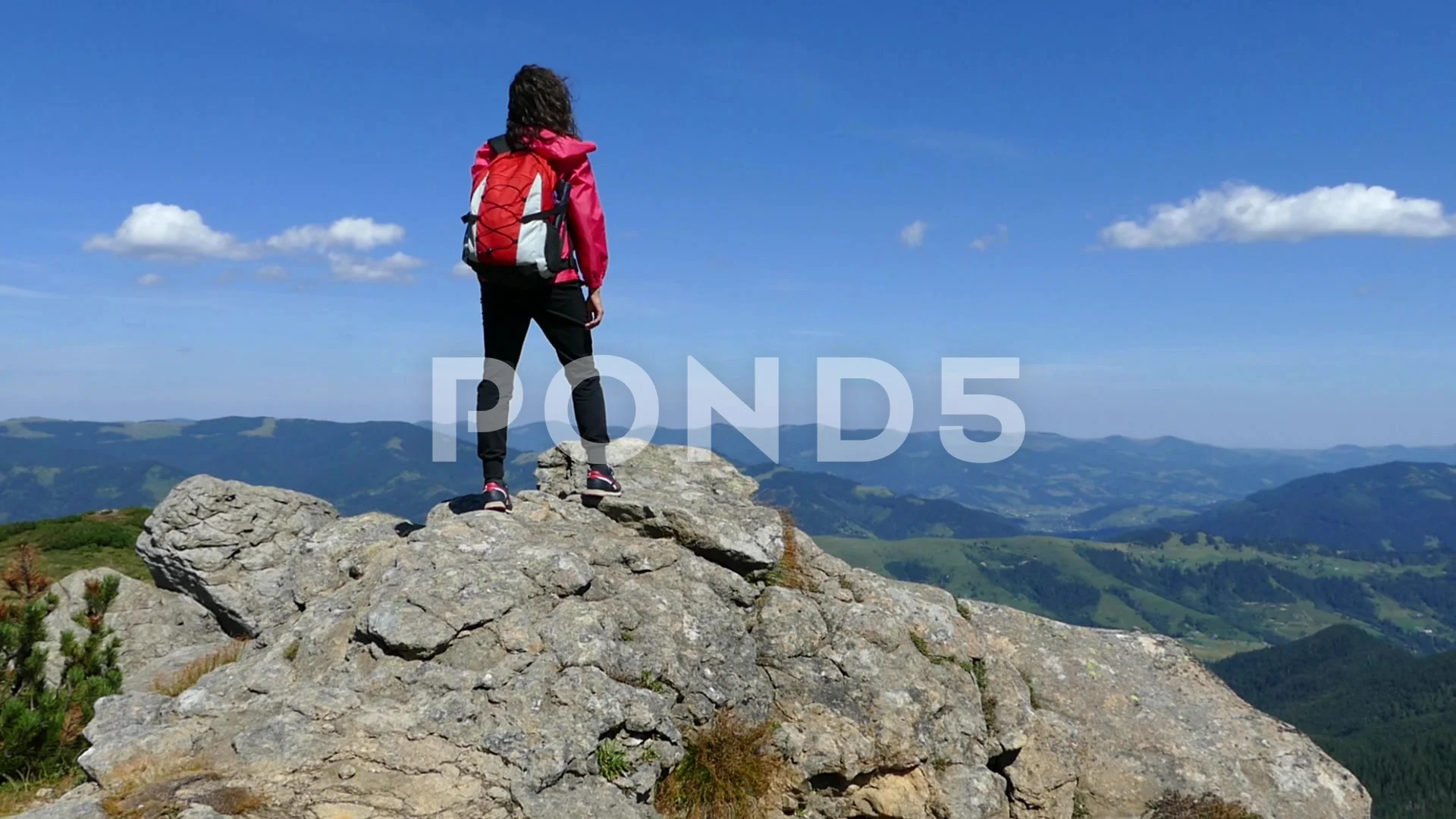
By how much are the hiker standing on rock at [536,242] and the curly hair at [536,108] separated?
0.01m

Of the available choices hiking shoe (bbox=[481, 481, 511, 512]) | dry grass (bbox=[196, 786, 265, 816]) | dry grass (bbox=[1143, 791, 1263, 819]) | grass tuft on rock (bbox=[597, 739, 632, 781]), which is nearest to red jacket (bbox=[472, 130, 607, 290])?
hiking shoe (bbox=[481, 481, 511, 512])

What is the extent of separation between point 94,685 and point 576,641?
6529mm

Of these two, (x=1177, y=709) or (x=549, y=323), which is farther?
(x=1177, y=709)

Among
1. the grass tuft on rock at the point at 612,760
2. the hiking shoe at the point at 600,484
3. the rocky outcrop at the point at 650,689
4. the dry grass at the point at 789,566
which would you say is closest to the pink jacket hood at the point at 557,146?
the hiking shoe at the point at 600,484

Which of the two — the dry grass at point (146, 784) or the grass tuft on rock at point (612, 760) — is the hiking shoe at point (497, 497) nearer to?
the grass tuft on rock at point (612, 760)

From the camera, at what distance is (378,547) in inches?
421

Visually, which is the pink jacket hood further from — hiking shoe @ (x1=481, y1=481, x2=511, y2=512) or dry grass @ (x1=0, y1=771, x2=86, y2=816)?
dry grass @ (x1=0, y1=771, x2=86, y2=816)

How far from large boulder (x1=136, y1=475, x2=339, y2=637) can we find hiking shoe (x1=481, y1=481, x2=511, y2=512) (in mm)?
7186

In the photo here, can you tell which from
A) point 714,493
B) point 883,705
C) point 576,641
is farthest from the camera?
point 714,493

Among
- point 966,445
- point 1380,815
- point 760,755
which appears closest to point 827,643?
point 760,755

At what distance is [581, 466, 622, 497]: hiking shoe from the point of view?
1101 centimetres

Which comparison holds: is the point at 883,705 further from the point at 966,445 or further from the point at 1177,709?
the point at 966,445

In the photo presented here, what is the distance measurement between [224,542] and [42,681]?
610 cm

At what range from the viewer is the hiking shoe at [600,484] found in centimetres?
1101
